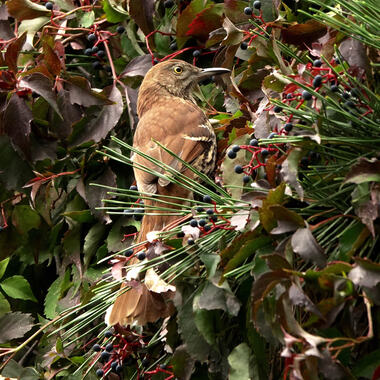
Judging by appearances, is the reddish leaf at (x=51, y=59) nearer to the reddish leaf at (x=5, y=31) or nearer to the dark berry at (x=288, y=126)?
the reddish leaf at (x=5, y=31)

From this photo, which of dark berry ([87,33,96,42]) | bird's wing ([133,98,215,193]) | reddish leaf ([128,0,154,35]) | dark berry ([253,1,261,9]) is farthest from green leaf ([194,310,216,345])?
dark berry ([87,33,96,42])

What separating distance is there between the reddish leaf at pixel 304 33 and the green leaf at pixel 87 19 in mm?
1141

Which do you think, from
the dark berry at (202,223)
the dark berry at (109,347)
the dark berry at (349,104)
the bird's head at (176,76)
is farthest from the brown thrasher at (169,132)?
the dark berry at (349,104)

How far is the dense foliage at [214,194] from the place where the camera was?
6.77 feet

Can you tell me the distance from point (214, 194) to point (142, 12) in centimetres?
135

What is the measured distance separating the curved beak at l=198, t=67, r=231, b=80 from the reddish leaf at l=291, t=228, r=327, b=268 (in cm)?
153

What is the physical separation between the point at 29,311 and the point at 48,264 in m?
0.26

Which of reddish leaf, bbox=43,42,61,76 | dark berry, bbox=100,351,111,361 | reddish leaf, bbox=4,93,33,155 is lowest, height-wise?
dark berry, bbox=100,351,111,361

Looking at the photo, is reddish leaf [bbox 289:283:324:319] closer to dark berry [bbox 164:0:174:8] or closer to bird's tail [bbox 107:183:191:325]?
bird's tail [bbox 107:183:191:325]

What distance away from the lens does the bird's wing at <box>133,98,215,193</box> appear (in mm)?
3553

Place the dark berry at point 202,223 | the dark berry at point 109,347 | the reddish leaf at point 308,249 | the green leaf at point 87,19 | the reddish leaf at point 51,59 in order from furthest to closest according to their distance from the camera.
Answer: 1. the green leaf at point 87,19
2. the reddish leaf at point 51,59
3. the dark berry at point 109,347
4. the dark berry at point 202,223
5. the reddish leaf at point 308,249

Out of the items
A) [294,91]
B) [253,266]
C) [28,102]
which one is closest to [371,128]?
[294,91]

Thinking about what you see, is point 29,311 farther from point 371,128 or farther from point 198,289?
point 371,128

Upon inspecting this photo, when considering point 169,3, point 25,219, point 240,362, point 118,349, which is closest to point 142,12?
point 169,3
